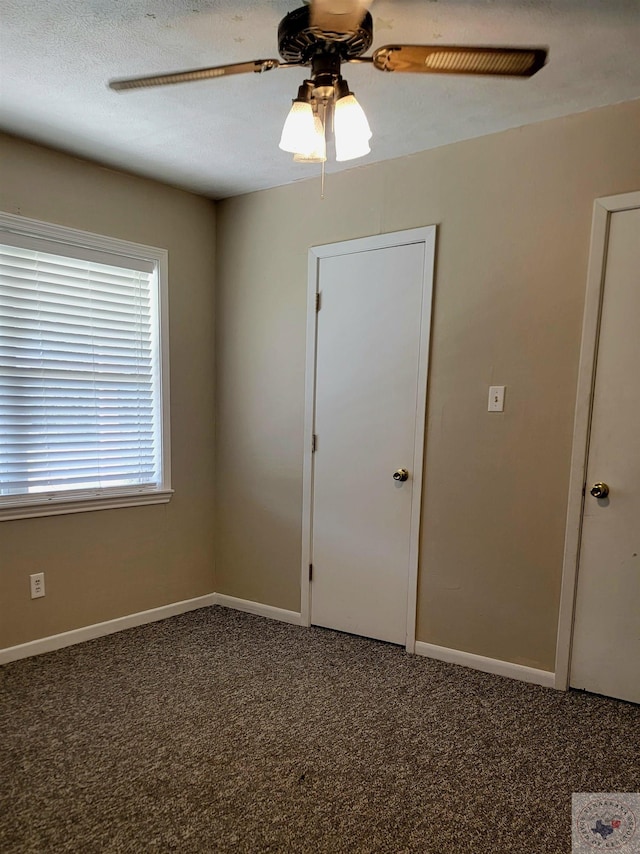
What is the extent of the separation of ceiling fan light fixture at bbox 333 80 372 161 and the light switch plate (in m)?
1.31

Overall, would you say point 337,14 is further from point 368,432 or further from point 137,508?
point 137,508

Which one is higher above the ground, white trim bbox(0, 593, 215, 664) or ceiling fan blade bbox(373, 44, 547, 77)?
ceiling fan blade bbox(373, 44, 547, 77)

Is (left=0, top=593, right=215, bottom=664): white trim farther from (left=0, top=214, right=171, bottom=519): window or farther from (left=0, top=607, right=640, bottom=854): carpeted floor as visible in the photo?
(left=0, top=214, right=171, bottom=519): window

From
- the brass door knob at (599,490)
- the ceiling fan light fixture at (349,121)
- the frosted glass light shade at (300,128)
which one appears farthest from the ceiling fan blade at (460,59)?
the brass door knob at (599,490)

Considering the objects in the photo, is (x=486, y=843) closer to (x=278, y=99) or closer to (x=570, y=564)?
(x=570, y=564)

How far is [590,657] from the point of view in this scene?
2.27 meters

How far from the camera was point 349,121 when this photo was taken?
4.75ft

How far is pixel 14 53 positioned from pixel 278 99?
92 cm

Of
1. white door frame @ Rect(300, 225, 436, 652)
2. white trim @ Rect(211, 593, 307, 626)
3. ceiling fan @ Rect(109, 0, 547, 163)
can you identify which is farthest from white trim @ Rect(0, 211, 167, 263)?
white trim @ Rect(211, 593, 307, 626)

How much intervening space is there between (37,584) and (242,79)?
2.47m

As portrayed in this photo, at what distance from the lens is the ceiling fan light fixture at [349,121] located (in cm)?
144

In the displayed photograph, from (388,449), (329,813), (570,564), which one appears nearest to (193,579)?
(388,449)

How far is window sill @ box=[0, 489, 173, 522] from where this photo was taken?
250 centimetres

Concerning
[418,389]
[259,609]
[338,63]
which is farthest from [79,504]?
[338,63]
